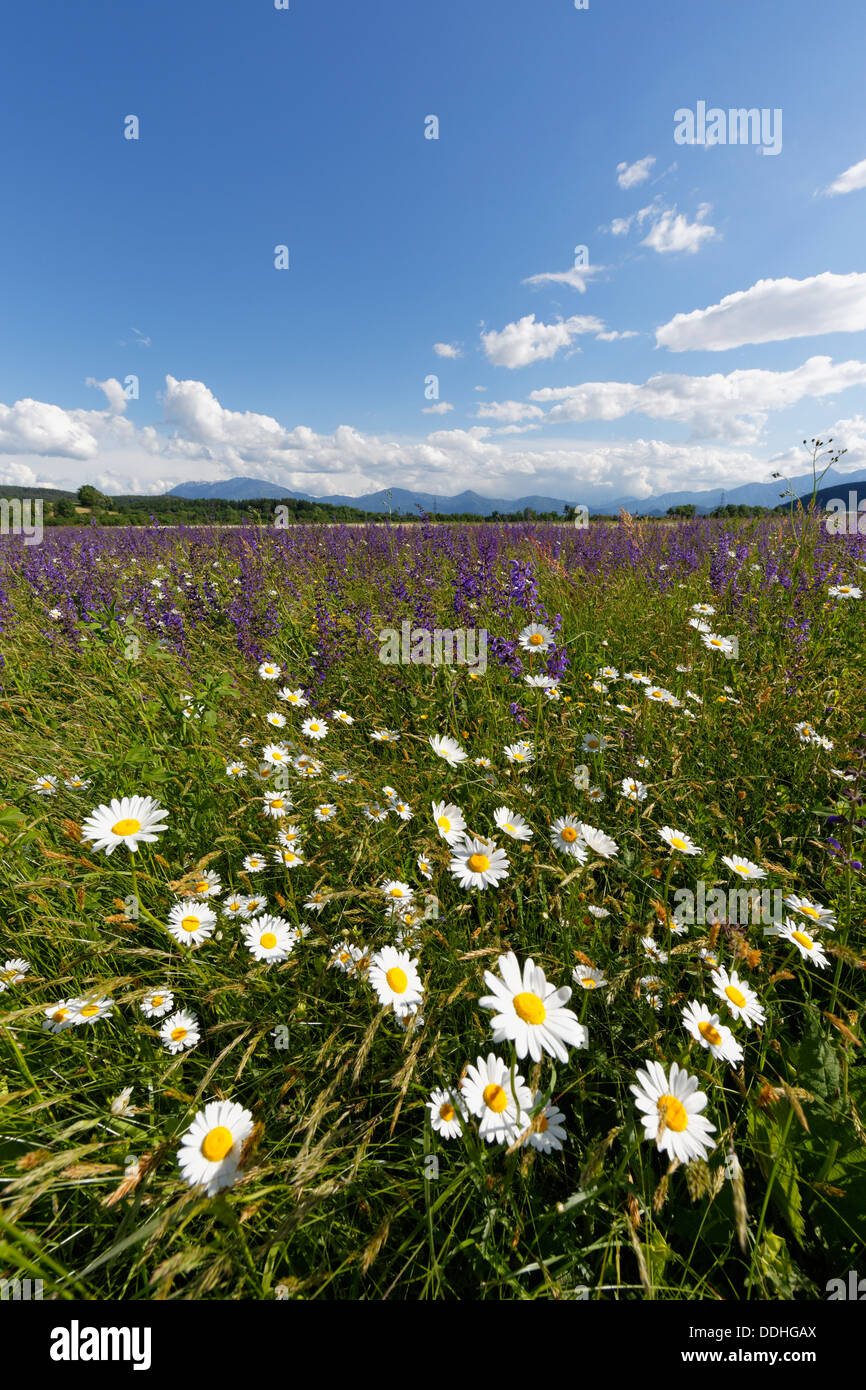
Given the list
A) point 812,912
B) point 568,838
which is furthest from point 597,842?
point 812,912

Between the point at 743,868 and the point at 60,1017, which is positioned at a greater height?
the point at 743,868

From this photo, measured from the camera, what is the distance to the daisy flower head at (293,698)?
2.88 m

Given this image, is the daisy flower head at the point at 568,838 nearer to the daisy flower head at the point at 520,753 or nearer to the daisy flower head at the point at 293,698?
the daisy flower head at the point at 520,753

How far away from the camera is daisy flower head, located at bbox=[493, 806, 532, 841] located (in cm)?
177

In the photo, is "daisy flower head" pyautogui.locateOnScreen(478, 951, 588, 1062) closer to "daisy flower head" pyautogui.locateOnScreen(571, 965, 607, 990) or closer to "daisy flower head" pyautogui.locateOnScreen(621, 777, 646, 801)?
"daisy flower head" pyautogui.locateOnScreen(571, 965, 607, 990)

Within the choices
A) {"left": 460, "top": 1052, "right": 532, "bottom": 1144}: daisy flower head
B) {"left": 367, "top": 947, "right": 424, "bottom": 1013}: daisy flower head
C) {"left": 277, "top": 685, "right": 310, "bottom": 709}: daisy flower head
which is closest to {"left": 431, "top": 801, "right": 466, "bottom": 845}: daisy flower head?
{"left": 367, "top": 947, "right": 424, "bottom": 1013}: daisy flower head

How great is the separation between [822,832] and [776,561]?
14.9 feet

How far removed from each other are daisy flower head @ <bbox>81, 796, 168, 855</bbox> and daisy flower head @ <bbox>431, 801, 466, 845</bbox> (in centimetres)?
85

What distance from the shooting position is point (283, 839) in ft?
6.07

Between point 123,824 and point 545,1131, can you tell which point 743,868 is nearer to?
point 545,1131

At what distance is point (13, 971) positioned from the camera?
4.72 feet

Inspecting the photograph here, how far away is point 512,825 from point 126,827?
4.34ft

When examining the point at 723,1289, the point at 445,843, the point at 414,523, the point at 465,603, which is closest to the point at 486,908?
the point at 445,843
